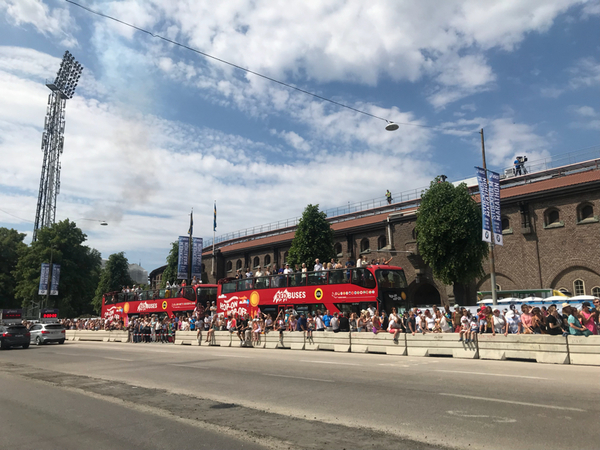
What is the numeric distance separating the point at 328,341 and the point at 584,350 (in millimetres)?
10756

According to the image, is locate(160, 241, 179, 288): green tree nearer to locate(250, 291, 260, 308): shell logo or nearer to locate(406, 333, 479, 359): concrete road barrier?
locate(250, 291, 260, 308): shell logo

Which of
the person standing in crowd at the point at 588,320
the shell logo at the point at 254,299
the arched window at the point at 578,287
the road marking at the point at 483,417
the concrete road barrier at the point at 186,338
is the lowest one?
the concrete road barrier at the point at 186,338

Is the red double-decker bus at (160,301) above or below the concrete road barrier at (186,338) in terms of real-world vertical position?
above

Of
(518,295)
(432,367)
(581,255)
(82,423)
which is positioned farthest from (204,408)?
(581,255)

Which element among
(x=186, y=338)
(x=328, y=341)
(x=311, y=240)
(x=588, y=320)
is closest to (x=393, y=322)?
(x=328, y=341)

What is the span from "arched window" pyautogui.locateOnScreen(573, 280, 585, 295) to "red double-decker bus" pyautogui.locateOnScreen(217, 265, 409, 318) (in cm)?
1528

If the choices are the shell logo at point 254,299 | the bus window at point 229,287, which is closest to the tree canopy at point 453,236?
the shell logo at point 254,299

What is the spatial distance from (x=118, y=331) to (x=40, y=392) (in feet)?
95.0

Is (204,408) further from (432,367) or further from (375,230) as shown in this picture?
(375,230)

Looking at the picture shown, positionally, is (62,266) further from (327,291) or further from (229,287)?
(327,291)

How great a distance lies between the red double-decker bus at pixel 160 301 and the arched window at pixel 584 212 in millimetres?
27152

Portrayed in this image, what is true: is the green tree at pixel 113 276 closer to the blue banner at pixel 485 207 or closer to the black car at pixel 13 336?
the black car at pixel 13 336

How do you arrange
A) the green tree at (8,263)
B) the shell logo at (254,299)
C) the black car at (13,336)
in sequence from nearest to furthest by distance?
the black car at (13,336) < the shell logo at (254,299) < the green tree at (8,263)

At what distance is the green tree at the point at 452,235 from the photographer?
33.4m
